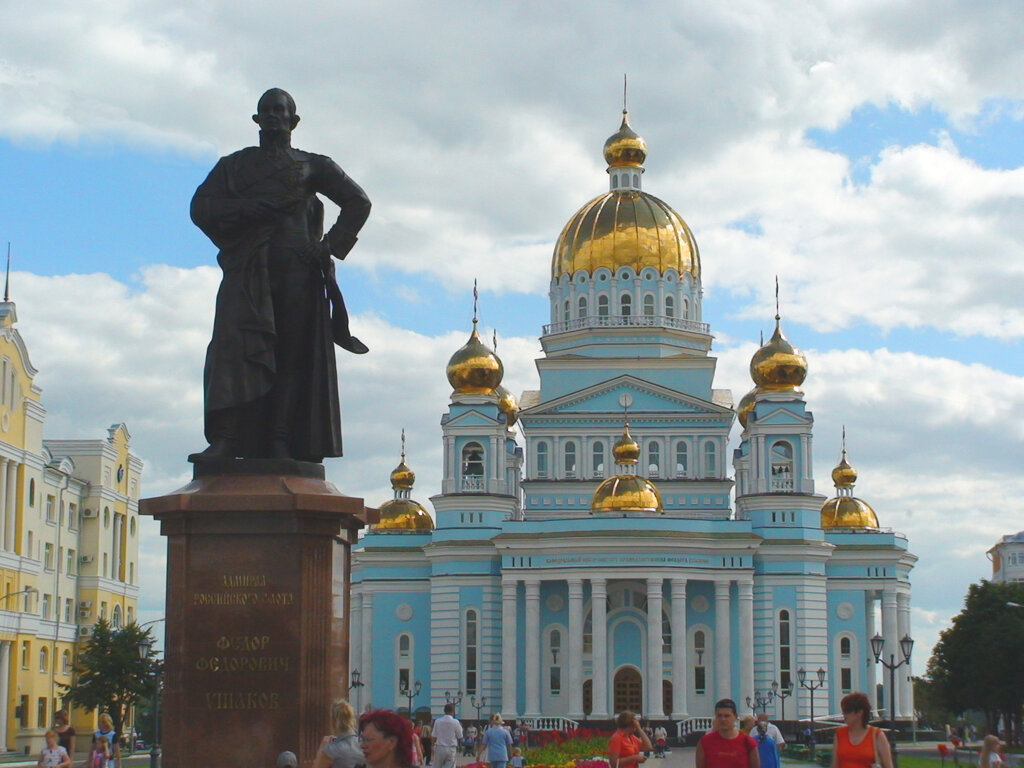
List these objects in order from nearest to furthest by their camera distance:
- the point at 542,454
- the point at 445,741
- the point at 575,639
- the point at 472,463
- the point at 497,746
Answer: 1. the point at 445,741
2. the point at 497,746
3. the point at 575,639
4. the point at 472,463
5. the point at 542,454

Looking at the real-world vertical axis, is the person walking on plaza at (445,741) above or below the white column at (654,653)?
below

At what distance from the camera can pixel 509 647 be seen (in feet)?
238

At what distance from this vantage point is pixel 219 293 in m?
14.8

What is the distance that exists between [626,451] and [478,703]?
12.4 metres

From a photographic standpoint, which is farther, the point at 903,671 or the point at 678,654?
the point at 903,671

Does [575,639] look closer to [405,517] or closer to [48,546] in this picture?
[405,517]

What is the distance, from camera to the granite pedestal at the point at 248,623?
44.4 feet

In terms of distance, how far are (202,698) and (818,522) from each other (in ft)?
209

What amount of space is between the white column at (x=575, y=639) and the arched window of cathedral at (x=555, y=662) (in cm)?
190

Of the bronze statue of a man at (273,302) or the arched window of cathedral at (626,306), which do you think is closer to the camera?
the bronze statue of a man at (273,302)

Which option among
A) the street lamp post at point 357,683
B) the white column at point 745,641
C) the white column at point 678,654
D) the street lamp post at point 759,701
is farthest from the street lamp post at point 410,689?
the street lamp post at point 759,701

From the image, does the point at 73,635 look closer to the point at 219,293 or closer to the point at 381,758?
the point at 219,293

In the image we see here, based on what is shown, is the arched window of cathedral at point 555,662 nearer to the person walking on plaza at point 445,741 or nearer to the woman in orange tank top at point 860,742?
the person walking on plaza at point 445,741

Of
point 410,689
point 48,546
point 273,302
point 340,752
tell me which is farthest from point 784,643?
point 340,752
